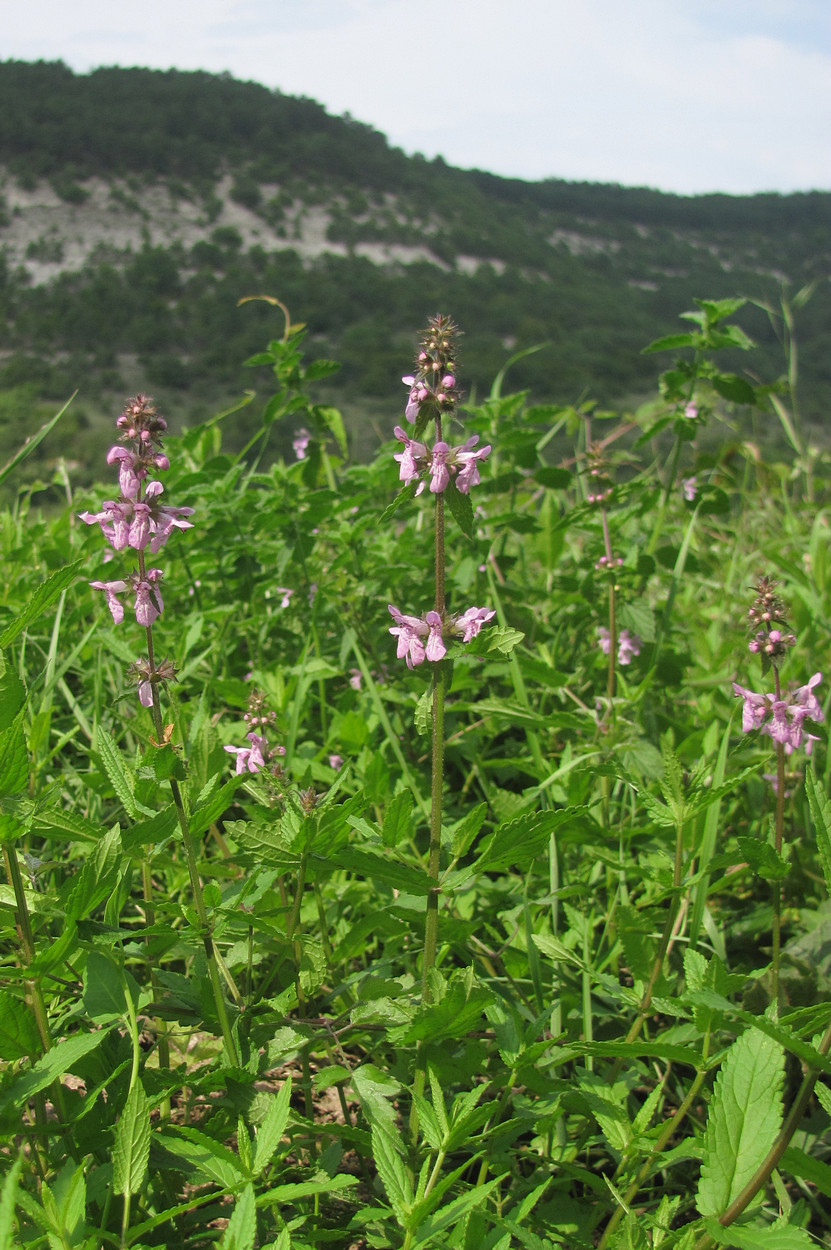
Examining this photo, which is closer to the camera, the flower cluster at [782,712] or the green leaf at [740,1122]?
the green leaf at [740,1122]

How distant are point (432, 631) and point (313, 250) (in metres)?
54.9

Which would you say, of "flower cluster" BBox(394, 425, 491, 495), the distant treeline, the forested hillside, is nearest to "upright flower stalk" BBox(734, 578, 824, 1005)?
"flower cluster" BBox(394, 425, 491, 495)

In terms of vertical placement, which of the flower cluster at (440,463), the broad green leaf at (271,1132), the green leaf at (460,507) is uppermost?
the flower cluster at (440,463)

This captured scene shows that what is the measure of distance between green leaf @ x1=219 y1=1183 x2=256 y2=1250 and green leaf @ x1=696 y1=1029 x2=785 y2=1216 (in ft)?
2.07

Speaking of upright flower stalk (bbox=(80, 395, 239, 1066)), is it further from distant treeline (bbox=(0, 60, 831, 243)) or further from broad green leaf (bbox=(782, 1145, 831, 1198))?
distant treeline (bbox=(0, 60, 831, 243))

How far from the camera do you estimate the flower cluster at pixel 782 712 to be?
181cm

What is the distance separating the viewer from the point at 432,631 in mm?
1461

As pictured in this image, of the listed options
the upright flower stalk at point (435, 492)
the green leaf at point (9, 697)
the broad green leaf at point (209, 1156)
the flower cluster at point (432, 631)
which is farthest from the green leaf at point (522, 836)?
the green leaf at point (9, 697)

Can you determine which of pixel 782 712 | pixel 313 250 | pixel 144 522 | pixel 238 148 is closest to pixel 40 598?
pixel 144 522

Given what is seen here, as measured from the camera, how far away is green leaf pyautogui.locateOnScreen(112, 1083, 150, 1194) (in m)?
1.14

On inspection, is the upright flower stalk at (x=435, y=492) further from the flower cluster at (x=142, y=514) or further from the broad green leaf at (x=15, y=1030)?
the broad green leaf at (x=15, y=1030)

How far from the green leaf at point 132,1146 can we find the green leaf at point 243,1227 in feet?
0.66

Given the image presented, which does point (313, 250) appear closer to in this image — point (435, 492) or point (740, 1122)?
point (435, 492)

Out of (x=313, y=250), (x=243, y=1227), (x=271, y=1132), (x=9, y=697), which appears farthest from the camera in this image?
(x=313, y=250)
